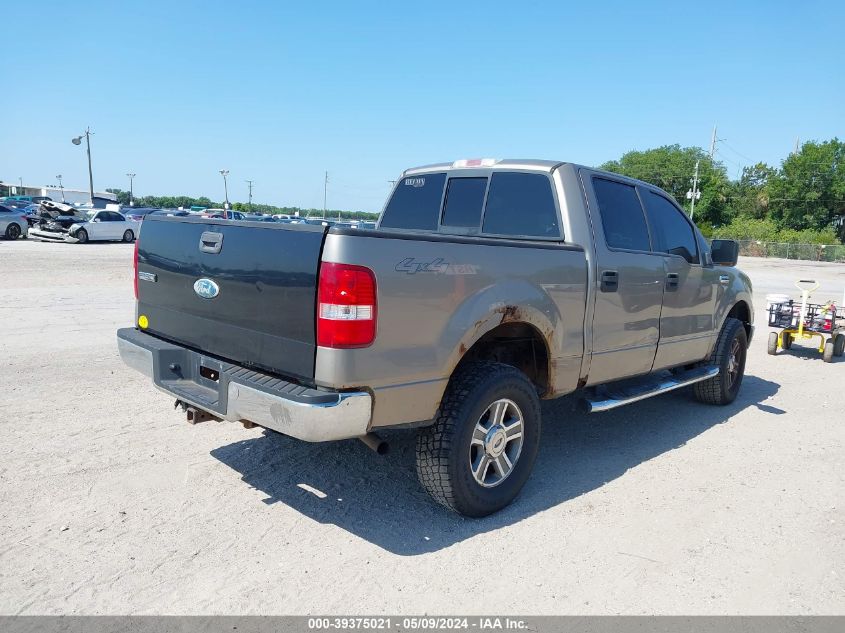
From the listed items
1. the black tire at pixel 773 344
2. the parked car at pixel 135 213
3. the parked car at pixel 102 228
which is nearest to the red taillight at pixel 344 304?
the black tire at pixel 773 344

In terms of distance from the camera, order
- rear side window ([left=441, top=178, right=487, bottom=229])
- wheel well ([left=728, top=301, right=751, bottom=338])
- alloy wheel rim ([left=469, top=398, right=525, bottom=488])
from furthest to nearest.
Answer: wheel well ([left=728, top=301, right=751, bottom=338]) → rear side window ([left=441, top=178, right=487, bottom=229]) → alloy wheel rim ([left=469, top=398, right=525, bottom=488])

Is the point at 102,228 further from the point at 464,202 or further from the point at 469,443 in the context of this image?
the point at 469,443

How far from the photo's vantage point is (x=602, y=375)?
182 inches

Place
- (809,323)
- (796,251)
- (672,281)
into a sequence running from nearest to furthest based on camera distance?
1. (672,281)
2. (809,323)
3. (796,251)

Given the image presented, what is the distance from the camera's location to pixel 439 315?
3.34 m

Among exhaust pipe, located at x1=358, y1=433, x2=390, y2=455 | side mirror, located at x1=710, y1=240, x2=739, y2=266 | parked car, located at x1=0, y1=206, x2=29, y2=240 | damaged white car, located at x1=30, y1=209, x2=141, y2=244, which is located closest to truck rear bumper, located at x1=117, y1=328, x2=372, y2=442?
exhaust pipe, located at x1=358, y1=433, x2=390, y2=455

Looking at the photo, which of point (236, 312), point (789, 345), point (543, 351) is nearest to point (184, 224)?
point (236, 312)

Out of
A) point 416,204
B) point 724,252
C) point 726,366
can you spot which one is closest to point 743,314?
point 726,366

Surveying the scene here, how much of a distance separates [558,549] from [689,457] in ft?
6.70

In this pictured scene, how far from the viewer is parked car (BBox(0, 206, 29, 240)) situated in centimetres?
2741

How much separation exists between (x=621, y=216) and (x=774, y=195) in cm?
8378

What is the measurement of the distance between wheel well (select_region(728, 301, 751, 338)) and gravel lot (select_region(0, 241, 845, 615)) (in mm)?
1269

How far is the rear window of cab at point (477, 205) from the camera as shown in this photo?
4.58 meters
